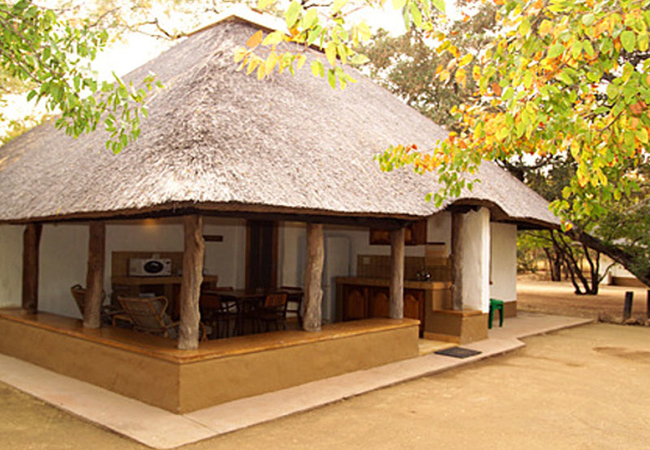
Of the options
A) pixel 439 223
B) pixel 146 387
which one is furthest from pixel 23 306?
pixel 439 223

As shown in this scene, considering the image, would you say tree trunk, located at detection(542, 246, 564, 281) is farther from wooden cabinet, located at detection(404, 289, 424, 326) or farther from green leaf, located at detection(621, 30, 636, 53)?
green leaf, located at detection(621, 30, 636, 53)

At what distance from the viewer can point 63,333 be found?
6.32 meters

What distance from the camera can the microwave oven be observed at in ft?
29.4

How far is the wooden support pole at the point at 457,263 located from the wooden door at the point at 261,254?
10.9 feet

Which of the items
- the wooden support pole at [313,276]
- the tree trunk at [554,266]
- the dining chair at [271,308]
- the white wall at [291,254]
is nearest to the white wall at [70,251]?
the white wall at [291,254]

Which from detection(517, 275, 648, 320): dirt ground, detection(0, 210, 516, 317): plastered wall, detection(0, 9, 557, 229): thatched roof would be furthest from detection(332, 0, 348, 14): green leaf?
detection(517, 275, 648, 320): dirt ground

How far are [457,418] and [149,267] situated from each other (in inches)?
225

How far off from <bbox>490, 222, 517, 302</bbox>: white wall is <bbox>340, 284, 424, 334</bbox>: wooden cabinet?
3255mm

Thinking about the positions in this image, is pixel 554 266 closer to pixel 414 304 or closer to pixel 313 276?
pixel 414 304

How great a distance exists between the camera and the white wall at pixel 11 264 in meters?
8.01

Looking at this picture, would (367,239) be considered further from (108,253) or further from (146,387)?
(146,387)

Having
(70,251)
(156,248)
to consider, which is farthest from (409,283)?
(70,251)

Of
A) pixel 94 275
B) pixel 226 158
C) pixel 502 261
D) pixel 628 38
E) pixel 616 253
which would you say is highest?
pixel 628 38

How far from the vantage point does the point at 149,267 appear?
9023mm
